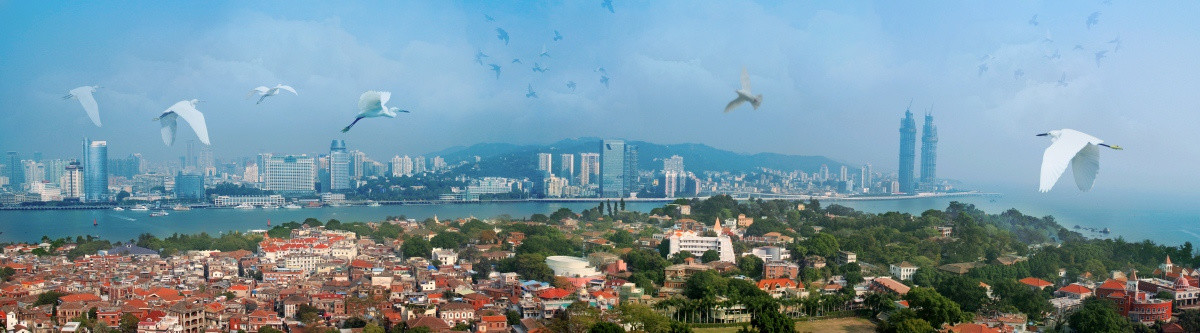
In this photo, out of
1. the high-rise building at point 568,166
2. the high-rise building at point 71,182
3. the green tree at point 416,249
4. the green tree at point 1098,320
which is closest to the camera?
the green tree at point 1098,320

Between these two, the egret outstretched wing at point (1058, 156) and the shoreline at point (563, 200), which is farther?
the shoreline at point (563, 200)

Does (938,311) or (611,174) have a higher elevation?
(611,174)

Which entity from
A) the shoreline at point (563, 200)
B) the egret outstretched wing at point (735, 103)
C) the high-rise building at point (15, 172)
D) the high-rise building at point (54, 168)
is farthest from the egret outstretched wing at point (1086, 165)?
the high-rise building at point (54, 168)

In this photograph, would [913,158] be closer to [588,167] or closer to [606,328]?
[588,167]

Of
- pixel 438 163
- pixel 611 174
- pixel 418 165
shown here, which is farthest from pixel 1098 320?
pixel 438 163

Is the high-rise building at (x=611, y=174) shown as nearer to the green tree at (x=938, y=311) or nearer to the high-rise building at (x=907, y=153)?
the high-rise building at (x=907, y=153)

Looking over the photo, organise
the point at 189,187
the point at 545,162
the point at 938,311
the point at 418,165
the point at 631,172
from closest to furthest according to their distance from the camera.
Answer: the point at 938,311
the point at 189,187
the point at 631,172
the point at 545,162
the point at 418,165

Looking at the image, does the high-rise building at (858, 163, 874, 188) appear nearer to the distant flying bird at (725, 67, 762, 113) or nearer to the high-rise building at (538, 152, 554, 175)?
the high-rise building at (538, 152, 554, 175)

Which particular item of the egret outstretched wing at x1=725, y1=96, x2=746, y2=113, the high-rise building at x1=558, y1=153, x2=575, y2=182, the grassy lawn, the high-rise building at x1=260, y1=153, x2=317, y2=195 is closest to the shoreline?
the high-rise building at x1=558, y1=153, x2=575, y2=182
